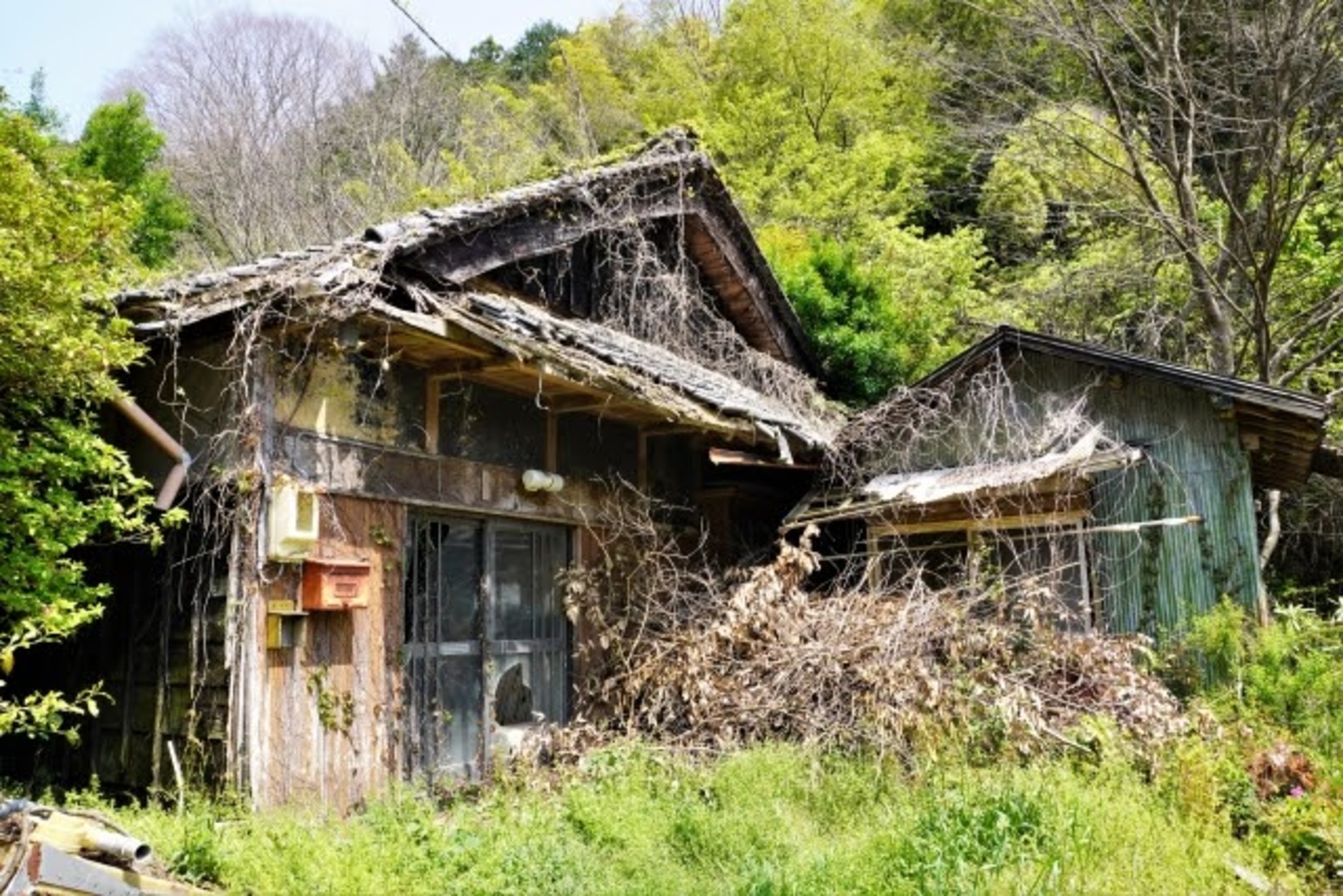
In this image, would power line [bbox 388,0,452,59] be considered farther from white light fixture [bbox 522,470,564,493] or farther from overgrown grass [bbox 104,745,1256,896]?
overgrown grass [bbox 104,745,1256,896]

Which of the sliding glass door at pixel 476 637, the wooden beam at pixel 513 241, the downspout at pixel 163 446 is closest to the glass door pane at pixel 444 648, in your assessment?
the sliding glass door at pixel 476 637

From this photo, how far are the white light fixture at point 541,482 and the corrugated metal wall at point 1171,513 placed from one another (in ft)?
17.4

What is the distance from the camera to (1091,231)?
17109mm

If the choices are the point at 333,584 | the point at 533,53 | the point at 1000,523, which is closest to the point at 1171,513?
the point at 1000,523

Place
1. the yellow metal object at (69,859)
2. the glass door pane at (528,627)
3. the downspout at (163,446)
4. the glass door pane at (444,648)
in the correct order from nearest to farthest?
the yellow metal object at (69,859) < the downspout at (163,446) < the glass door pane at (444,648) < the glass door pane at (528,627)

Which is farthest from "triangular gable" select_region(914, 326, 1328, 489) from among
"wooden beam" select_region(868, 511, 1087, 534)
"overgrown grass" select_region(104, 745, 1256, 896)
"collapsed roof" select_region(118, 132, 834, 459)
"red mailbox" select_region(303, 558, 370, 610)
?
"red mailbox" select_region(303, 558, 370, 610)

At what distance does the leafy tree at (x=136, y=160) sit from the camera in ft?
52.1

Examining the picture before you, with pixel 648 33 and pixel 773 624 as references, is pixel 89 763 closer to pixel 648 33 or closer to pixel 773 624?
pixel 773 624

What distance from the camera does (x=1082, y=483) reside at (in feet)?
30.4

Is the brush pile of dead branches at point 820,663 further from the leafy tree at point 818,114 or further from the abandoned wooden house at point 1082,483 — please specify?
the leafy tree at point 818,114

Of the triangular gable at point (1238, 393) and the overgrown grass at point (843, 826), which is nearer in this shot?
the overgrown grass at point (843, 826)

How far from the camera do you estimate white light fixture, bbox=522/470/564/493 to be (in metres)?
7.84

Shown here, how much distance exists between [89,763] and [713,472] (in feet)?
20.6

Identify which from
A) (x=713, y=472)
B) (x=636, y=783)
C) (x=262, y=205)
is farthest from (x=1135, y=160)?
(x=262, y=205)
